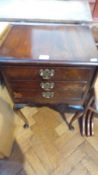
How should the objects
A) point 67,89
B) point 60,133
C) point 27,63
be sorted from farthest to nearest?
point 60,133
point 67,89
point 27,63

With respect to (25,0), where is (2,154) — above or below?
below

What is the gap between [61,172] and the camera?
3.41 ft

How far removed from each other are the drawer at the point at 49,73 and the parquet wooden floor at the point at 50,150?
389 millimetres

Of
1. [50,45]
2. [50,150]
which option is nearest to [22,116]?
[50,150]

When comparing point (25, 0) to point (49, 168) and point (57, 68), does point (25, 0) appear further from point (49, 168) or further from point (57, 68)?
point (49, 168)

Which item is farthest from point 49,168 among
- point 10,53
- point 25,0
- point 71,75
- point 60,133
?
point 25,0

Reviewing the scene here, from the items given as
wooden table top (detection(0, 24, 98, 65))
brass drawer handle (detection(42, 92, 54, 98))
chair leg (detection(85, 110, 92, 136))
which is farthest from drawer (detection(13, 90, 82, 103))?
chair leg (detection(85, 110, 92, 136))

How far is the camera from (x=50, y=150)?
43.9 inches

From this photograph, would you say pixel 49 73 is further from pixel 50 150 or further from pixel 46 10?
pixel 50 150

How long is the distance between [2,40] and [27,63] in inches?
7.3

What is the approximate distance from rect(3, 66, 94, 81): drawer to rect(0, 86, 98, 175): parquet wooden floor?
0.39 metres

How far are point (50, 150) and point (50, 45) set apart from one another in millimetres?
724

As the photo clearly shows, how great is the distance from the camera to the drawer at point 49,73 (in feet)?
2.26

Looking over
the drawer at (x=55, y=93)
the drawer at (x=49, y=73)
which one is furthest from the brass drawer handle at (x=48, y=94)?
the drawer at (x=49, y=73)
